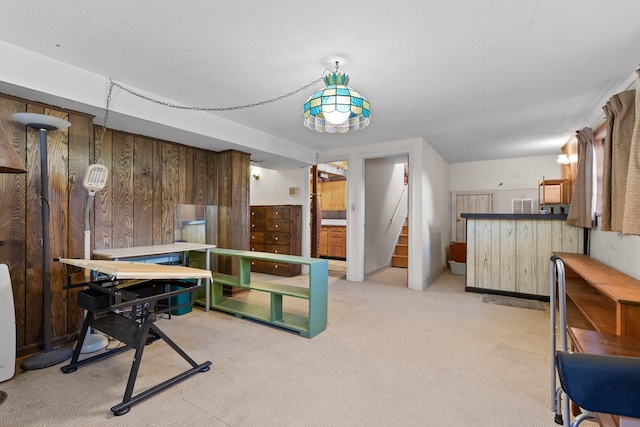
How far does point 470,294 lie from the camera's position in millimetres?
4473

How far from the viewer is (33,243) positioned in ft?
8.32

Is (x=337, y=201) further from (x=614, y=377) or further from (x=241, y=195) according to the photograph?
(x=614, y=377)

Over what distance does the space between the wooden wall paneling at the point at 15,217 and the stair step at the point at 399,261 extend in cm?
602

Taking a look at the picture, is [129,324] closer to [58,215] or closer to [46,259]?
[46,259]

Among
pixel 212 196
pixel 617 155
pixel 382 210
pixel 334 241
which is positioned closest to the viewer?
pixel 617 155

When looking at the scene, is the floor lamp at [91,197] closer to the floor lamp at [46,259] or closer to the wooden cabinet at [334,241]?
the floor lamp at [46,259]

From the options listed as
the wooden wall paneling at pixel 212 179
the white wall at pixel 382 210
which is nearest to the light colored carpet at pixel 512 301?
the white wall at pixel 382 210

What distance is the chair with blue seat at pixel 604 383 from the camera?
0.83 m

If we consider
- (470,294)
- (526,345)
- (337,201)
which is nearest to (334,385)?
(526,345)

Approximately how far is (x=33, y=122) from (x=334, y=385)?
9.58 feet

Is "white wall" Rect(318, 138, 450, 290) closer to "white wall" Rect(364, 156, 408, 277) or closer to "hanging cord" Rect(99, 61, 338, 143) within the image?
"white wall" Rect(364, 156, 408, 277)

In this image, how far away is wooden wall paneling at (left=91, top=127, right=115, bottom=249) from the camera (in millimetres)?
3266

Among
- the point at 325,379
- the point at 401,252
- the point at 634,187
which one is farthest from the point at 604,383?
the point at 401,252

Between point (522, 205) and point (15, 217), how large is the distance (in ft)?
25.5
